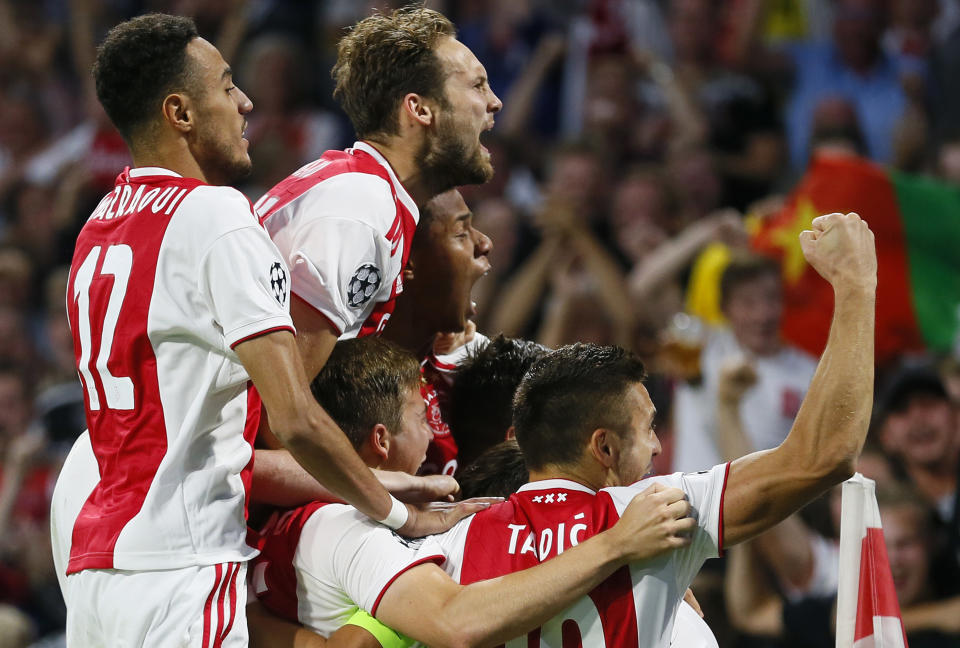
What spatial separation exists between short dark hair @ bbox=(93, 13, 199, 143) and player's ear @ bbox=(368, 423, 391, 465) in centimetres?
98

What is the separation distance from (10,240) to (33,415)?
1.73 metres

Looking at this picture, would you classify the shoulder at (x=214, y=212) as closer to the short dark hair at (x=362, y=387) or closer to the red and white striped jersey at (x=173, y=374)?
the red and white striped jersey at (x=173, y=374)

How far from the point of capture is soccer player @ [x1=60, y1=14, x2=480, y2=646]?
9.77ft

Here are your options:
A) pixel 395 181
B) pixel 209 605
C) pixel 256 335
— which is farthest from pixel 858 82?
pixel 209 605

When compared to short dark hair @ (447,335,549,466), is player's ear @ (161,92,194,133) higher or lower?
higher

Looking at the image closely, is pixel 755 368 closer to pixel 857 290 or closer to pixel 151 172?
pixel 857 290

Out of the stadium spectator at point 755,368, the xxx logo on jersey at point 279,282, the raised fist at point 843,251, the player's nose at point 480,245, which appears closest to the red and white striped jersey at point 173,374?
the xxx logo on jersey at point 279,282

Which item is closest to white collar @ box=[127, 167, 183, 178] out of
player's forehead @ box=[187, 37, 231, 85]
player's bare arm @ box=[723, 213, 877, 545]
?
player's forehead @ box=[187, 37, 231, 85]

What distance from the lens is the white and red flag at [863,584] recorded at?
3199 mm

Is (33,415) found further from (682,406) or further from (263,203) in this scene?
(263,203)

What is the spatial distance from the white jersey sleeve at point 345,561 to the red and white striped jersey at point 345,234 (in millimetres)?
497

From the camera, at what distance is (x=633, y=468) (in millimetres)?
3262

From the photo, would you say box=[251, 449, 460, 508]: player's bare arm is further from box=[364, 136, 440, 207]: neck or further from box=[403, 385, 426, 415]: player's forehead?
box=[364, 136, 440, 207]: neck

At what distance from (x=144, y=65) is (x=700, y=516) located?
1.74 m
